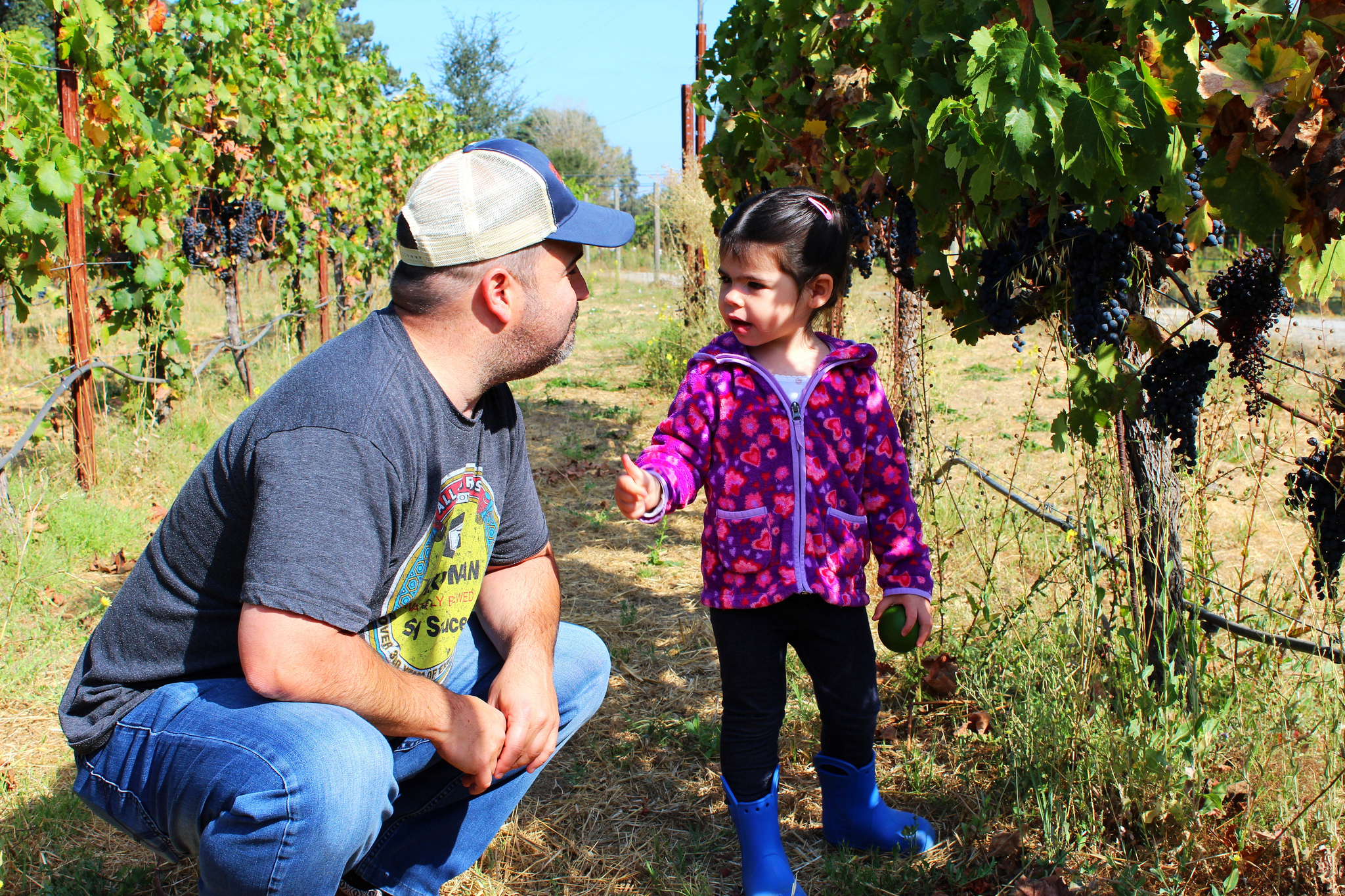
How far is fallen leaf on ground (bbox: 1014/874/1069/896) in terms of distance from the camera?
6.48 ft

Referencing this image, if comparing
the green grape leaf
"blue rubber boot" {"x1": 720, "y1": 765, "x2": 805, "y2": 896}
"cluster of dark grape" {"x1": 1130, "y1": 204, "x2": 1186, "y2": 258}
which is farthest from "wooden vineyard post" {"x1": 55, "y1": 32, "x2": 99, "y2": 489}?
"cluster of dark grape" {"x1": 1130, "y1": 204, "x2": 1186, "y2": 258}

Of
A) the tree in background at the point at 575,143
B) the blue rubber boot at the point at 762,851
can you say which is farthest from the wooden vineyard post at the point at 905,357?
the tree in background at the point at 575,143

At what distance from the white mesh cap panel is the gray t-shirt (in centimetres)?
19

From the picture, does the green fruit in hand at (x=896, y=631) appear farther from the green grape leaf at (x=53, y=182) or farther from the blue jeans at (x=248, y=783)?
the green grape leaf at (x=53, y=182)

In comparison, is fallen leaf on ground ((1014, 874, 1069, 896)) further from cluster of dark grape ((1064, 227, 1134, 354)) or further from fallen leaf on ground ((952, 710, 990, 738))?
cluster of dark grape ((1064, 227, 1134, 354))

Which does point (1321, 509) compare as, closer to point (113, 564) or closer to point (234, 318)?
point (113, 564)

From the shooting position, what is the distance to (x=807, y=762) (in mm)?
2625

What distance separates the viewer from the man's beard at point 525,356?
182cm

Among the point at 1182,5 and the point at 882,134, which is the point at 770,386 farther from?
the point at 1182,5

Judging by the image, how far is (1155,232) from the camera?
197cm

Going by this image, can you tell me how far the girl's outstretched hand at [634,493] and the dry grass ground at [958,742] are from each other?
93cm

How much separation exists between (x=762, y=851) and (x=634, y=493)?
87 cm

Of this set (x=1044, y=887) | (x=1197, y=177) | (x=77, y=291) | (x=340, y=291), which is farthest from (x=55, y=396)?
(x=340, y=291)

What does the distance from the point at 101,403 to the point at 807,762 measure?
5.48 metres
